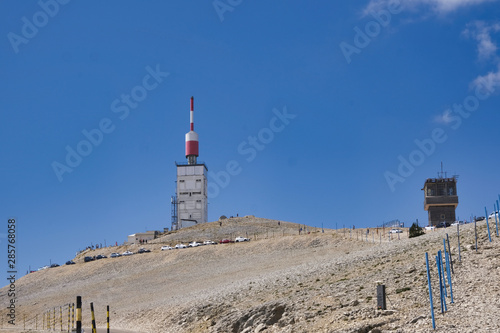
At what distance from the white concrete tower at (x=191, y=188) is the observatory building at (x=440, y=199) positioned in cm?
4993

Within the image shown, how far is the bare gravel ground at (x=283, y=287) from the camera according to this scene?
85.8 feet

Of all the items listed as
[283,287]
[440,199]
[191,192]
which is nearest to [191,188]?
[191,192]

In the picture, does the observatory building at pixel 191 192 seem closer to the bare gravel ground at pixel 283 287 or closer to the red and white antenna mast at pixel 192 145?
the red and white antenna mast at pixel 192 145

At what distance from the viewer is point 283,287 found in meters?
43.8

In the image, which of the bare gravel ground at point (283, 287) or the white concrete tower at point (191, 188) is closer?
the bare gravel ground at point (283, 287)

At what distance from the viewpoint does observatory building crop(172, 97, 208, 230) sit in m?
133

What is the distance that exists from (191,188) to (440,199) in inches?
2182

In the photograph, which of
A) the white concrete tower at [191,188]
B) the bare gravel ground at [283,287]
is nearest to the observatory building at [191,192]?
the white concrete tower at [191,188]

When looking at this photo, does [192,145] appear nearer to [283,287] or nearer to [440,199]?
[440,199]

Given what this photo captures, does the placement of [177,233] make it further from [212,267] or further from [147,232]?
[212,267]

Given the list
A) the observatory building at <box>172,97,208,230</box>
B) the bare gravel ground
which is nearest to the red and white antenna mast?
the observatory building at <box>172,97,208,230</box>

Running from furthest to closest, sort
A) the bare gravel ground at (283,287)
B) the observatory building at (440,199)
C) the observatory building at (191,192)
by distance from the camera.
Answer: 1. the observatory building at (191,192)
2. the observatory building at (440,199)
3. the bare gravel ground at (283,287)

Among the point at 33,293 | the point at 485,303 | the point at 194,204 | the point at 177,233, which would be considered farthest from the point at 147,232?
the point at 485,303

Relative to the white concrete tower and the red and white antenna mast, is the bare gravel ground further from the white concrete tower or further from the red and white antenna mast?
the red and white antenna mast
